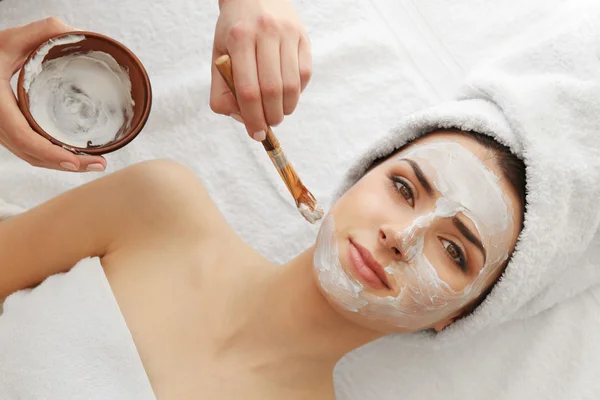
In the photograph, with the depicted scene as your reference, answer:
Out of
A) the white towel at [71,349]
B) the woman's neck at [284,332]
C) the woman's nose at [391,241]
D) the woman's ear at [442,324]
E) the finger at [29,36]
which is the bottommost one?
the woman's ear at [442,324]

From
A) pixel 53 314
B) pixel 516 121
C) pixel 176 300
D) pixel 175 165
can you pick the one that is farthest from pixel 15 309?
pixel 516 121

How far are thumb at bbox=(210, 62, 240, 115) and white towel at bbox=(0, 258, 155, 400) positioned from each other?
354mm

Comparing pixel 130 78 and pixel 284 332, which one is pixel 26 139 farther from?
pixel 284 332

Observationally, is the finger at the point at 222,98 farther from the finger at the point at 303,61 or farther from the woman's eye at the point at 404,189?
the woman's eye at the point at 404,189

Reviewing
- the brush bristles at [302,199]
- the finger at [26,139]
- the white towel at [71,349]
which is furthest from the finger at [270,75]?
the white towel at [71,349]

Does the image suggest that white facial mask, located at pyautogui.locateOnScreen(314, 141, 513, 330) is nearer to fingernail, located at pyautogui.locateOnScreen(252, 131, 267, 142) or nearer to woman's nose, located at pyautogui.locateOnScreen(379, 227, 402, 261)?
woman's nose, located at pyautogui.locateOnScreen(379, 227, 402, 261)

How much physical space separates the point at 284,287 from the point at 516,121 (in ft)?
1.52

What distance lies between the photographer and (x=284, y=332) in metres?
1.05

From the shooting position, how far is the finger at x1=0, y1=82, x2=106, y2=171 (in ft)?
2.75

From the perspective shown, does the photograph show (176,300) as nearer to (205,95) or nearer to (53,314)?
(53,314)

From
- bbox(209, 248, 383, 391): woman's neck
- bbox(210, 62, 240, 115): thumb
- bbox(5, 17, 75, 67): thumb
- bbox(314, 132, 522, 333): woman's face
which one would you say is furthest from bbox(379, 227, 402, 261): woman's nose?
bbox(5, 17, 75, 67): thumb

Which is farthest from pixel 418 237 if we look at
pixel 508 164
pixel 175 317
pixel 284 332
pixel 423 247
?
pixel 175 317

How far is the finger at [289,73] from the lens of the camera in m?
0.85

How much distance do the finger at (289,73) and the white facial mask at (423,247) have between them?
8.3 inches
